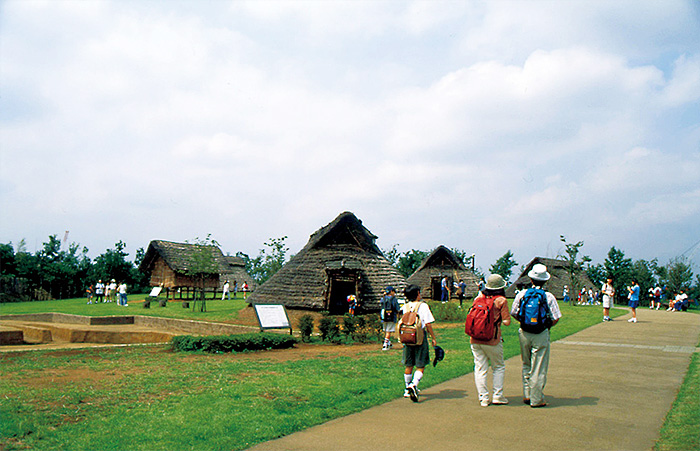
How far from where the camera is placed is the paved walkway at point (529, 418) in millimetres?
5496

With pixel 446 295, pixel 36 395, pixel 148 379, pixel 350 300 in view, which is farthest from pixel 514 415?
pixel 446 295

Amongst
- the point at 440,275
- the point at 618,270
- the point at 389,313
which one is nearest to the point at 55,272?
the point at 440,275

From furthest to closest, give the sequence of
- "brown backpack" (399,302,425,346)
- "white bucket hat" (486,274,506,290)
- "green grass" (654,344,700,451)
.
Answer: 1. "brown backpack" (399,302,425,346)
2. "white bucket hat" (486,274,506,290)
3. "green grass" (654,344,700,451)

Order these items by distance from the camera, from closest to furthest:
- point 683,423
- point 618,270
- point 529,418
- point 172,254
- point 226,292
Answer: point 683,423
point 529,418
point 172,254
point 226,292
point 618,270

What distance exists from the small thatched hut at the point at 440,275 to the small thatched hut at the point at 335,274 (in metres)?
14.5

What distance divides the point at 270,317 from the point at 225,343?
77.4 inches

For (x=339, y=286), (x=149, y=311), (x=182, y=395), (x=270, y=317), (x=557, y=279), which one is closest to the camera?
(x=182, y=395)

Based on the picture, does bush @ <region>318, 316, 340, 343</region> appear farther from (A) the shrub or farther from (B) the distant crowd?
(B) the distant crowd

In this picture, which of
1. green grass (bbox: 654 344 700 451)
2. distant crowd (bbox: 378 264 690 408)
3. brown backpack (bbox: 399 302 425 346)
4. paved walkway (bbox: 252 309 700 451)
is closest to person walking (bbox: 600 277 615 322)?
paved walkway (bbox: 252 309 700 451)

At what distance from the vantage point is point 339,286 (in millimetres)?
25359

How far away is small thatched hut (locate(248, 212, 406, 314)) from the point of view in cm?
2397

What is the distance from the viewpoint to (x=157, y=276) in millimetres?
41812

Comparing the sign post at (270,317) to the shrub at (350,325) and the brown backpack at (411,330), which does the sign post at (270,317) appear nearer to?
the shrub at (350,325)

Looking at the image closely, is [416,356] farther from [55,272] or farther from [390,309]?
[55,272]
